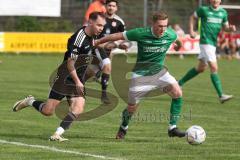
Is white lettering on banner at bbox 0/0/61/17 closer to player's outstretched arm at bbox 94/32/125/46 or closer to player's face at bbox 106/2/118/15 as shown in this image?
player's face at bbox 106/2/118/15

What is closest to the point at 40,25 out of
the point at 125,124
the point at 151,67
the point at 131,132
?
the point at 131,132

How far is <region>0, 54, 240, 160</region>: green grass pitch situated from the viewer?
924cm

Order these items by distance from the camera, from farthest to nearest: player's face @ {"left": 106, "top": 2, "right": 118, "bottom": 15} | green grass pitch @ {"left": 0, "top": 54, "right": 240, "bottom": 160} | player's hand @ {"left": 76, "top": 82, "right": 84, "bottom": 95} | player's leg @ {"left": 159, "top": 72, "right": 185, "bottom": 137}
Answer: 1. player's face @ {"left": 106, "top": 2, "right": 118, "bottom": 15}
2. player's leg @ {"left": 159, "top": 72, "right": 185, "bottom": 137}
3. player's hand @ {"left": 76, "top": 82, "right": 84, "bottom": 95}
4. green grass pitch @ {"left": 0, "top": 54, "right": 240, "bottom": 160}

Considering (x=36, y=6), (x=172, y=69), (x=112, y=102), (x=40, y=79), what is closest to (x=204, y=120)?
(x=112, y=102)

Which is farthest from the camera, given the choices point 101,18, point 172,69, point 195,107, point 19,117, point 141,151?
point 172,69

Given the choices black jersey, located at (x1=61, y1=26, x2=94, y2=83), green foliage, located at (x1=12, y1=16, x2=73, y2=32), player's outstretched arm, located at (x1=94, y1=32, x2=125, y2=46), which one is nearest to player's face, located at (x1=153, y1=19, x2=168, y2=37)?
player's outstretched arm, located at (x1=94, y1=32, x2=125, y2=46)

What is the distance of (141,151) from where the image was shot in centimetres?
948

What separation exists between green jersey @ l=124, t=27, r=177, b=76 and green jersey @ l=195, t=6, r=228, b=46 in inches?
235

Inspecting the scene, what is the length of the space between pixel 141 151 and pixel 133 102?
1.43m

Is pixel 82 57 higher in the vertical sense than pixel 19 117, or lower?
higher

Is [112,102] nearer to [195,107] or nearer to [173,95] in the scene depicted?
[195,107]

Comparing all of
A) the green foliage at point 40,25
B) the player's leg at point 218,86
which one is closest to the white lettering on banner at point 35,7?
the green foliage at point 40,25

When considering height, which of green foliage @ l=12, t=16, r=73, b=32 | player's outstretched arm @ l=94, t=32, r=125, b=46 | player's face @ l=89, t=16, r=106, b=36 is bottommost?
green foliage @ l=12, t=16, r=73, b=32

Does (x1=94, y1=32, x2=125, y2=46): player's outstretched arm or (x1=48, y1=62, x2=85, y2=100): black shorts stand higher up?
(x1=94, y1=32, x2=125, y2=46): player's outstretched arm
